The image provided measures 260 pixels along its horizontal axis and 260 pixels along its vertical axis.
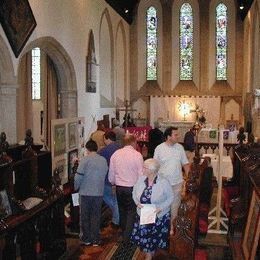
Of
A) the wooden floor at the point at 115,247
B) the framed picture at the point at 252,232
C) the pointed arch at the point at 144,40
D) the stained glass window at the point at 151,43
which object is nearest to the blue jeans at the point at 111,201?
the wooden floor at the point at 115,247

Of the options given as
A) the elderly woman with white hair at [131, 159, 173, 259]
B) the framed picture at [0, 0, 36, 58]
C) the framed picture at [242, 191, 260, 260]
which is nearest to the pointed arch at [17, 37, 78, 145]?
the framed picture at [0, 0, 36, 58]

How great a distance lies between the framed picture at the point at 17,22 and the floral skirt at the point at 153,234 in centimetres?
463

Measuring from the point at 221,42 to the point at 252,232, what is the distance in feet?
52.9

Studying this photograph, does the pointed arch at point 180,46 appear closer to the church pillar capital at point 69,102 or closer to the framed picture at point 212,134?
the framed picture at point 212,134

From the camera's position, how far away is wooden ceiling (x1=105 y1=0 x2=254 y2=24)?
1730cm

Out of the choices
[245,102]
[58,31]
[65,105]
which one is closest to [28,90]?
[65,105]

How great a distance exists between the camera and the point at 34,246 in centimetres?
481

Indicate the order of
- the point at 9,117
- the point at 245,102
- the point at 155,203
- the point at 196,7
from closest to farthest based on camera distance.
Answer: the point at 155,203, the point at 9,117, the point at 245,102, the point at 196,7

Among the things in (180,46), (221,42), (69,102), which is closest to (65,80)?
(69,102)

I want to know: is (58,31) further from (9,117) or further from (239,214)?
(239,214)

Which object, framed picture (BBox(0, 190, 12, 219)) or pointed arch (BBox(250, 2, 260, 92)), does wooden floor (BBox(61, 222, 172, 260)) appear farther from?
pointed arch (BBox(250, 2, 260, 92))

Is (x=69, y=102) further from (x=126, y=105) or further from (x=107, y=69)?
(x=126, y=105)

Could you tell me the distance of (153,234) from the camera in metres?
5.14

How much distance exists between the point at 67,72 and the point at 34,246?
7527 millimetres
